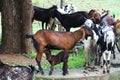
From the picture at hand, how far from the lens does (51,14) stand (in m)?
15.0

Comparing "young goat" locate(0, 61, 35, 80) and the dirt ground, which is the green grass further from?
"young goat" locate(0, 61, 35, 80)

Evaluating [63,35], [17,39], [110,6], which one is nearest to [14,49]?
[17,39]

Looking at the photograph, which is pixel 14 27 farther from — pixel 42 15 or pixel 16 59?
pixel 42 15

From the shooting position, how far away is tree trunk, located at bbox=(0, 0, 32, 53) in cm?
1326

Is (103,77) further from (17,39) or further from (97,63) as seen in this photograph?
(17,39)

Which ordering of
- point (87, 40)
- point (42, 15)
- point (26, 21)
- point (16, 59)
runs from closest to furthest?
point (87, 40) → point (16, 59) → point (26, 21) → point (42, 15)

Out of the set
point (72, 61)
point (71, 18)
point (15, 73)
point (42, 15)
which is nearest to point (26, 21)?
point (72, 61)

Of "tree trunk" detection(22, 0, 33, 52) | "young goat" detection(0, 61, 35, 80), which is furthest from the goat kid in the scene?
"young goat" detection(0, 61, 35, 80)

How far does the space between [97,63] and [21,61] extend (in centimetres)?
217

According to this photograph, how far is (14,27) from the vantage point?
13352mm

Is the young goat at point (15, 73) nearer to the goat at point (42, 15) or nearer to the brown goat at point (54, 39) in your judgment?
the brown goat at point (54, 39)

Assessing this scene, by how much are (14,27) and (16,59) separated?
106cm

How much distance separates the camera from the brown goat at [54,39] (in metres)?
→ 11.2

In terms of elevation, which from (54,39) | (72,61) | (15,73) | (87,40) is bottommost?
(72,61)
